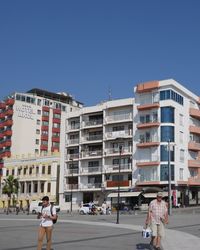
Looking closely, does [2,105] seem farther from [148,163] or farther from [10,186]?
[148,163]

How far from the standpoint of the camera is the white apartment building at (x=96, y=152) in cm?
7312

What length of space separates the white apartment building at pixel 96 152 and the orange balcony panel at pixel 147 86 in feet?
9.50

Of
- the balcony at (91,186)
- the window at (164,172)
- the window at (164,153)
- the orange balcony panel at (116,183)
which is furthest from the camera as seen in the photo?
the balcony at (91,186)

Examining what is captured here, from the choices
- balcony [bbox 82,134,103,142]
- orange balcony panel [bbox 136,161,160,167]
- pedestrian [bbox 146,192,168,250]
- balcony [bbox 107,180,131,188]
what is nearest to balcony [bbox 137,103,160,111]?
orange balcony panel [bbox 136,161,160,167]

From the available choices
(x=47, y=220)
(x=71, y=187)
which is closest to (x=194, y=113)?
(x=71, y=187)

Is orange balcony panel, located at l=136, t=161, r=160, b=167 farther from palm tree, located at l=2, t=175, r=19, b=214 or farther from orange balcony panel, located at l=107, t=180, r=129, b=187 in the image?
palm tree, located at l=2, t=175, r=19, b=214

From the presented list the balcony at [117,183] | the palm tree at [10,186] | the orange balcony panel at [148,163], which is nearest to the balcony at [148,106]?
the orange balcony panel at [148,163]

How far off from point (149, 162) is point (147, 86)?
11673 millimetres

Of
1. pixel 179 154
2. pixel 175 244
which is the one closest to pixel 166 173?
pixel 179 154

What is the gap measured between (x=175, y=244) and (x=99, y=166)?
2370 inches

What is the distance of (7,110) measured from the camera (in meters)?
108

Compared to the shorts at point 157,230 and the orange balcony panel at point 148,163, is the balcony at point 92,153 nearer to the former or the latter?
the orange balcony panel at point 148,163

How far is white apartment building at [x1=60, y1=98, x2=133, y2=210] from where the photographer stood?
73.1 metres

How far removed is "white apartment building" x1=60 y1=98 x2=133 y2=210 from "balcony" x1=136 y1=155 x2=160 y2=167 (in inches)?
89.3
